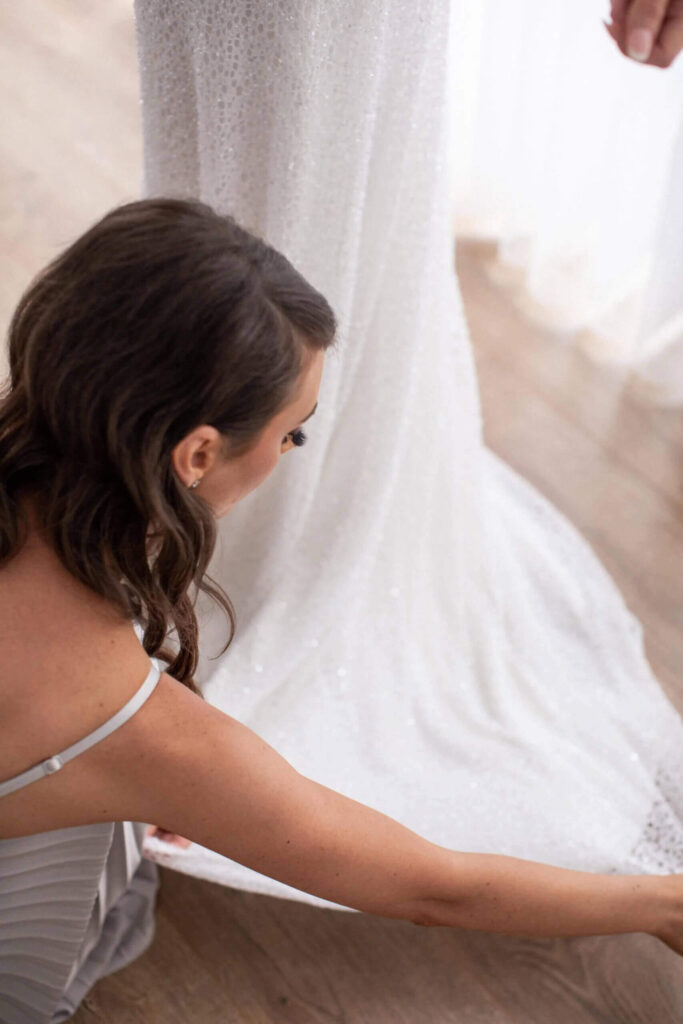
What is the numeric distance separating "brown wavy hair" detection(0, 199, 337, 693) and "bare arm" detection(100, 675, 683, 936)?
12 centimetres

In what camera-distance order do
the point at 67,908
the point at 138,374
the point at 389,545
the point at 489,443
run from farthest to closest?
the point at 489,443 < the point at 389,545 < the point at 67,908 < the point at 138,374

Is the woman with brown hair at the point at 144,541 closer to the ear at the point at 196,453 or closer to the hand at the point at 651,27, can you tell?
the ear at the point at 196,453

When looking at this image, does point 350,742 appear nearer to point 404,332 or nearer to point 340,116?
point 404,332

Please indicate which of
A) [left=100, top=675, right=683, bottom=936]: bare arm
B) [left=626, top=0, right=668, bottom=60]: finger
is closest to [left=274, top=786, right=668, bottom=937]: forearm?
[left=100, top=675, right=683, bottom=936]: bare arm

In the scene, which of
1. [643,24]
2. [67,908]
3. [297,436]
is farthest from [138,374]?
[643,24]

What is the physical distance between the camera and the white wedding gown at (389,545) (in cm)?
98

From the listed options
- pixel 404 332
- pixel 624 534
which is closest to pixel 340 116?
pixel 404 332

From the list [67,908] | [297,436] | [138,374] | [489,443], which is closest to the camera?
[138,374]

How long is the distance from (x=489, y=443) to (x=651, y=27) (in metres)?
0.78

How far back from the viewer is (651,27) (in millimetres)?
1034

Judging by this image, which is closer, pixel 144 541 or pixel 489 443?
pixel 144 541

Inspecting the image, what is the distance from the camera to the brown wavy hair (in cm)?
68

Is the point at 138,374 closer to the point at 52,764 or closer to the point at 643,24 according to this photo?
the point at 52,764

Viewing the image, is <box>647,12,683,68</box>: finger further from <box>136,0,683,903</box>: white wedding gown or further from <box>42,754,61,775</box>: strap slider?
<box>42,754,61,775</box>: strap slider
